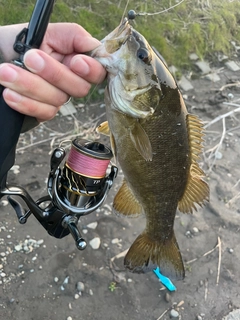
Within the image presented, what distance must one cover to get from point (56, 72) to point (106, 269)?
A: 204 centimetres

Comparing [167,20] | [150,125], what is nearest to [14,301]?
[150,125]

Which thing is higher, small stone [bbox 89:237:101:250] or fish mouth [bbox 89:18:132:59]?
fish mouth [bbox 89:18:132:59]

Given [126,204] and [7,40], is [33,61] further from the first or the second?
[126,204]

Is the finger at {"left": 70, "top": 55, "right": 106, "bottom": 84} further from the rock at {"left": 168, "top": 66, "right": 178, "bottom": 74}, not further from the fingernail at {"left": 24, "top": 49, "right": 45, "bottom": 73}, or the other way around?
the rock at {"left": 168, "top": 66, "right": 178, "bottom": 74}

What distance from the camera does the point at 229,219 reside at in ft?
12.3

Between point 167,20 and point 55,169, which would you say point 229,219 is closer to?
point 55,169

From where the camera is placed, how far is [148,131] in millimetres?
1656

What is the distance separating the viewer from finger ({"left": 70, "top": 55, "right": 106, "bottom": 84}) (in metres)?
1.45

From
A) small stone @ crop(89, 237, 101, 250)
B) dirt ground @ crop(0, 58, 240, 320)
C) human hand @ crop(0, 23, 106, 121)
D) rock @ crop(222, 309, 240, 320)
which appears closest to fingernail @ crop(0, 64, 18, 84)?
human hand @ crop(0, 23, 106, 121)

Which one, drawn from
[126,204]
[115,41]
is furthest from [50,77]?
[126,204]

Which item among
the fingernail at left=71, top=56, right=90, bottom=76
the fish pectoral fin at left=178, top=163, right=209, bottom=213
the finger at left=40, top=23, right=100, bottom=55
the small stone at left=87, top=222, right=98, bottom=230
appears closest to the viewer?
the fingernail at left=71, top=56, right=90, bottom=76

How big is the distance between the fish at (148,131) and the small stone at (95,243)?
129 cm

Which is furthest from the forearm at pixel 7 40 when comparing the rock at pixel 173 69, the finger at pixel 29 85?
the rock at pixel 173 69

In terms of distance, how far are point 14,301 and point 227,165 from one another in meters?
2.69
